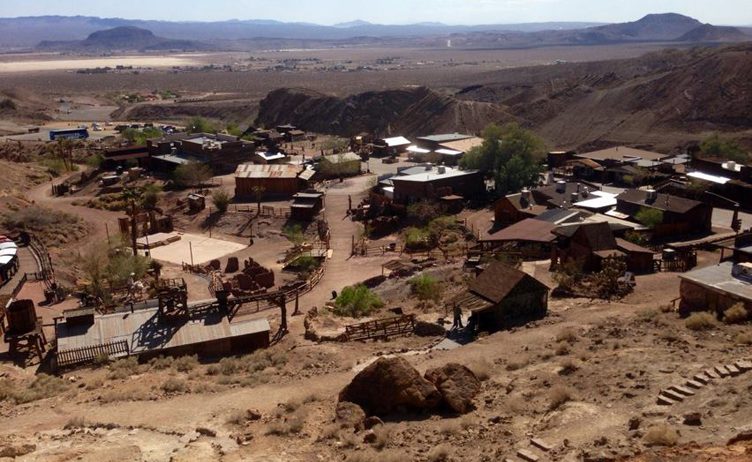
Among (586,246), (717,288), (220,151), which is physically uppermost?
(717,288)

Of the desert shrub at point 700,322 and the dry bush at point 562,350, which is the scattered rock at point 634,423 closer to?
the dry bush at point 562,350

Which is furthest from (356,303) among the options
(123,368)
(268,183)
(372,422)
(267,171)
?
(267,171)

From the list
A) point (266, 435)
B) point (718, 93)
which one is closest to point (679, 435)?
point (266, 435)

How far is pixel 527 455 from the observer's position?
45.2 feet

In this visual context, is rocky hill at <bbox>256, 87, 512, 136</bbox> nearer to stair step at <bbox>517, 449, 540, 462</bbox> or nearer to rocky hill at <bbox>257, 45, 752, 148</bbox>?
rocky hill at <bbox>257, 45, 752, 148</bbox>

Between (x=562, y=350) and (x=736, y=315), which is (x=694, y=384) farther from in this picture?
(x=736, y=315)

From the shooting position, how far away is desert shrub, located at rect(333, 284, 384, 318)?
30.0 meters

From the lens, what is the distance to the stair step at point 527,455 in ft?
44.8

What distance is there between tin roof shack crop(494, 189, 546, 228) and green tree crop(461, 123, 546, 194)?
658cm

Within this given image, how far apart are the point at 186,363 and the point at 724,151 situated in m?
55.5

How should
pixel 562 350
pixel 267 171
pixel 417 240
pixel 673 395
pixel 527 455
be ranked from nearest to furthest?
pixel 527 455 < pixel 673 395 < pixel 562 350 < pixel 417 240 < pixel 267 171

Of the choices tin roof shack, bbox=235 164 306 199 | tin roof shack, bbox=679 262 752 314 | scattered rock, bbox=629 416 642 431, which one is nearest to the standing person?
tin roof shack, bbox=679 262 752 314

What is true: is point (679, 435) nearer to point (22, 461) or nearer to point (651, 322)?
point (651, 322)

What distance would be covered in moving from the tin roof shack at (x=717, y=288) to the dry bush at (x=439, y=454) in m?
13.0
